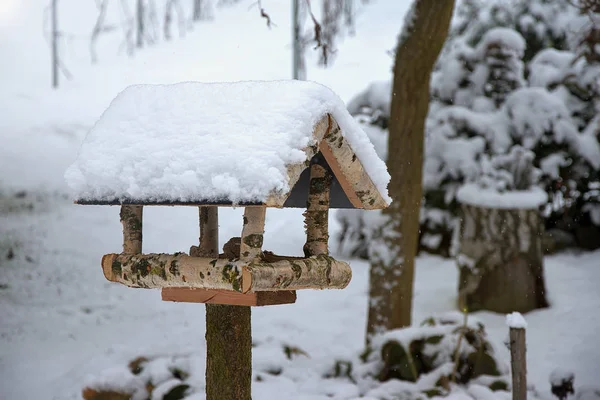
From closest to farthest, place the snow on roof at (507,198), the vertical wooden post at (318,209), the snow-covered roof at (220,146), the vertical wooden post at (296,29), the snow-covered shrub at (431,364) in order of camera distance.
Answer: the snow-covered roof at (220,146)
the vertical wooden post at (318,209)
the snow-covered shrub at (431,364)
the vertical wooden post at (296,29)
the snow on roof at (507,198)

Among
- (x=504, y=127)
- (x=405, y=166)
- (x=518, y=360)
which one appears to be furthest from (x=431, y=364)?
(x=504, y=127)

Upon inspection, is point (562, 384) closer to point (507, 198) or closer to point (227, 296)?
point (507, 198)

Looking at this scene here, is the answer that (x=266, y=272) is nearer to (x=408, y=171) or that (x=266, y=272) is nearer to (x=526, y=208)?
(x=408, y=171)

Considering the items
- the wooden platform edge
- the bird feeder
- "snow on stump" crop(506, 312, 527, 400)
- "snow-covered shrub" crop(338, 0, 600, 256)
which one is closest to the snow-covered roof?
the bird feeder

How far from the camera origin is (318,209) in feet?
→ 6.80

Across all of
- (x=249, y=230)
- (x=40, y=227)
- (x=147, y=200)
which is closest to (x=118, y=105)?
(x=147, y=200)

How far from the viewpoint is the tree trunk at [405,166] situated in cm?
410

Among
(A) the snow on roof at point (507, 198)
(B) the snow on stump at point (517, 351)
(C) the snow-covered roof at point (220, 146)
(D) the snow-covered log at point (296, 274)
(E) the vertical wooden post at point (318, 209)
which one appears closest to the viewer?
(C) the snow-covered roof at point (220, 146)

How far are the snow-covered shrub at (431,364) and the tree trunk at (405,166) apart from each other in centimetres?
34

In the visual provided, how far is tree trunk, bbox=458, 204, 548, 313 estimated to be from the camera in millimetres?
5172

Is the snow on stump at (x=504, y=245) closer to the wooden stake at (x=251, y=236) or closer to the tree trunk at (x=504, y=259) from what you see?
the tree trunk at (x=504, y=259)

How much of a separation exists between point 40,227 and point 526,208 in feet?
16.2

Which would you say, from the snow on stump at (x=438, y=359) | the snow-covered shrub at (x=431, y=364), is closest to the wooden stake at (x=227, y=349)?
the snow-covered shrub at (x=431, y=364)

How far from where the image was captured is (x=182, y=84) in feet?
6.64
